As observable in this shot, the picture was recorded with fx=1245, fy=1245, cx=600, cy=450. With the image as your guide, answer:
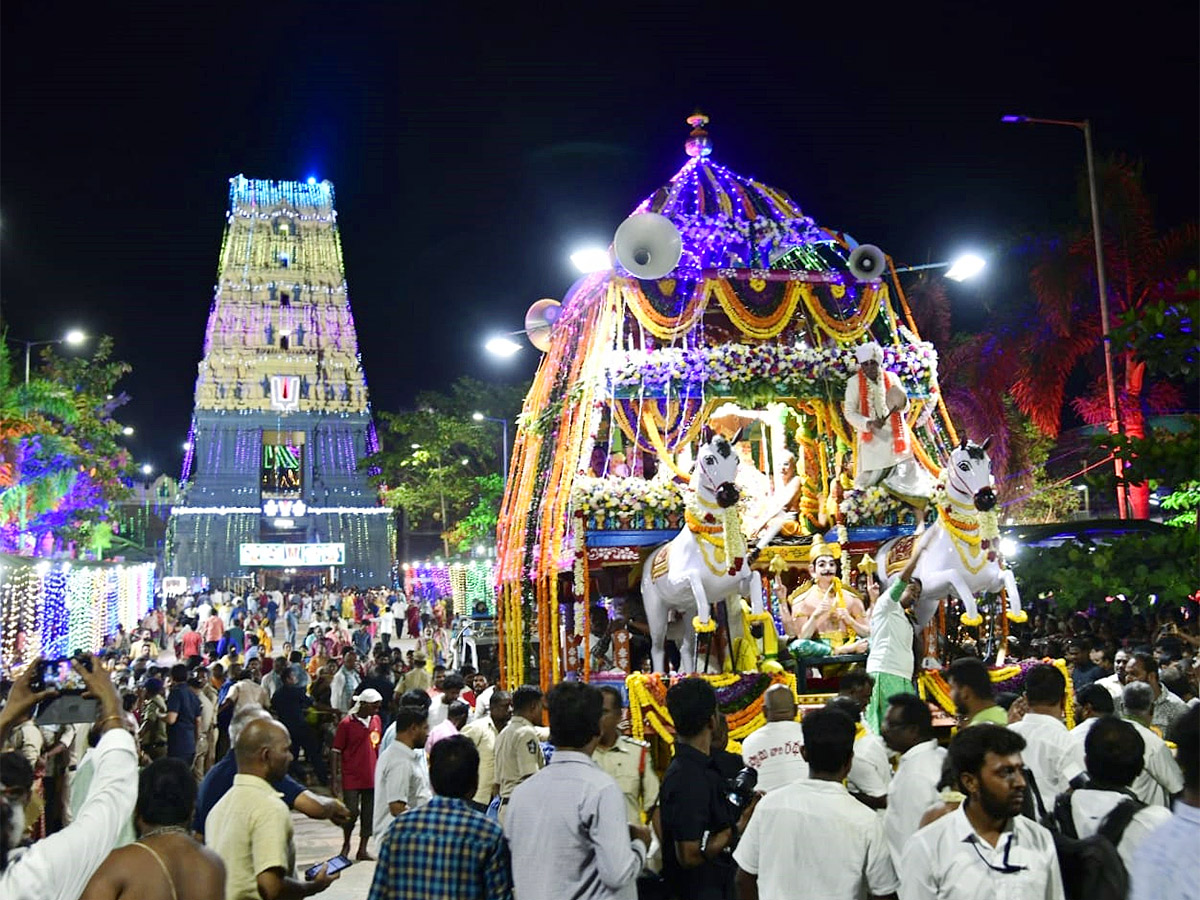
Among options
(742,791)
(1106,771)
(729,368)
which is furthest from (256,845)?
(729,368)

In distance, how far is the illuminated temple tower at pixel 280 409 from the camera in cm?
6619

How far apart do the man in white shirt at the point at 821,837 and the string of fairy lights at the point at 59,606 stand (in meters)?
18.2

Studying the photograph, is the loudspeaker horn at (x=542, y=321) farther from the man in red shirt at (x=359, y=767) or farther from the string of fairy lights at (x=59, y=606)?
the string of fairy lights at (x=59, y=606)

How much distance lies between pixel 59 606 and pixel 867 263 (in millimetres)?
19807

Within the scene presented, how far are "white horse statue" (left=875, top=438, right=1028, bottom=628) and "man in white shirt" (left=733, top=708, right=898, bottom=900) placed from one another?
26.0ft

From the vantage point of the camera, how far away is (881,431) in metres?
13.9

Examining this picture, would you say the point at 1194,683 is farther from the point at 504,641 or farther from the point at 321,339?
the point at 321,339

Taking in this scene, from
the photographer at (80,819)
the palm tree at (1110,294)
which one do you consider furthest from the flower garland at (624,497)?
the palm tree at (1110,294)

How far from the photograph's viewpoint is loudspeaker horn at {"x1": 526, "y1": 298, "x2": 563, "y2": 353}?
18141 millimetres

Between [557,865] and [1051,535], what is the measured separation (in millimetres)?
15031

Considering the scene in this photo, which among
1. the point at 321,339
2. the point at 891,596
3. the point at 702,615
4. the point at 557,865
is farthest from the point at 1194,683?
the point at 321,339

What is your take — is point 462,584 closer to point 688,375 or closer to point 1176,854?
point 688,375

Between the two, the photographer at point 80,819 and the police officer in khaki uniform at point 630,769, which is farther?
the police officer in khaki uniform at point 630,769

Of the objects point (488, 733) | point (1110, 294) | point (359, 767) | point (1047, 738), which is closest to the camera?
point (1047, 738)
